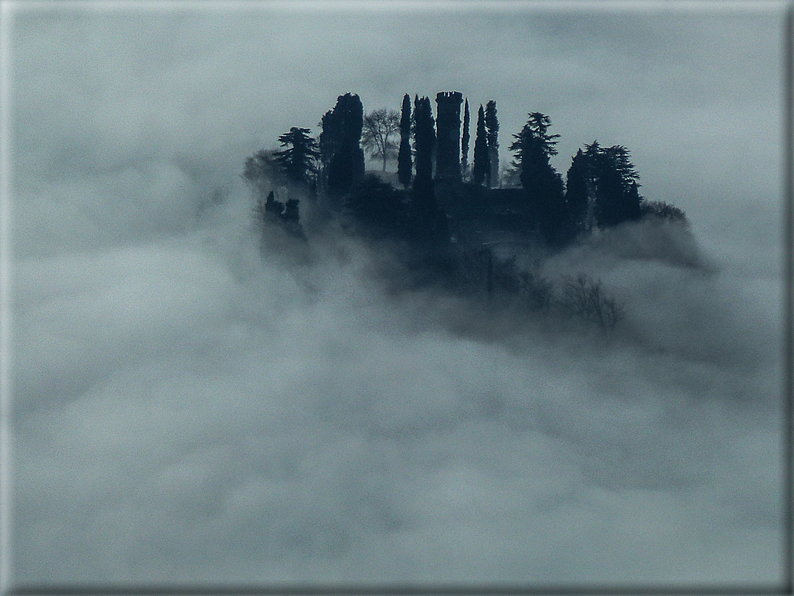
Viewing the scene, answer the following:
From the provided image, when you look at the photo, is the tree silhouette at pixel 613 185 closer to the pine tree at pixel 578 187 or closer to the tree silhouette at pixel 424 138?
the pine tree at pixel 578 187

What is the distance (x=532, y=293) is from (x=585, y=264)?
9.45ft

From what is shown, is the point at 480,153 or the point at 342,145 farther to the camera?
the point at 480,153

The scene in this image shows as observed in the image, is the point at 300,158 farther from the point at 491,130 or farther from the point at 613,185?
the point at 613,185

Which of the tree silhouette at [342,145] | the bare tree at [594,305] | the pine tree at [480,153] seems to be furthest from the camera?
the bare tree at [594,305]

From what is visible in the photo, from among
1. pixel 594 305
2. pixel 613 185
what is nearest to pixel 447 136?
pixel 613 185

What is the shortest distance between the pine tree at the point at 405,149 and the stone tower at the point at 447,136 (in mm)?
1324

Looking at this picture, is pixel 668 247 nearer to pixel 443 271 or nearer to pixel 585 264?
pixel 585 264

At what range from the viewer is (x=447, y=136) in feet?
115

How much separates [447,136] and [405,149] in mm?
2016

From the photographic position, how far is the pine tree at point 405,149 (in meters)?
34.9

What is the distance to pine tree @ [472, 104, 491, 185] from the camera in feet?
116

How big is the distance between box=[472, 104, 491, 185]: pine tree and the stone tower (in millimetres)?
977

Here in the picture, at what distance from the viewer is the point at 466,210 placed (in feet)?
116

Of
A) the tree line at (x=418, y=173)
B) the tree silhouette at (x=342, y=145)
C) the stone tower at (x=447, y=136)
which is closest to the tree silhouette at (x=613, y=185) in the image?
the tree line at (x=418, y=173)
